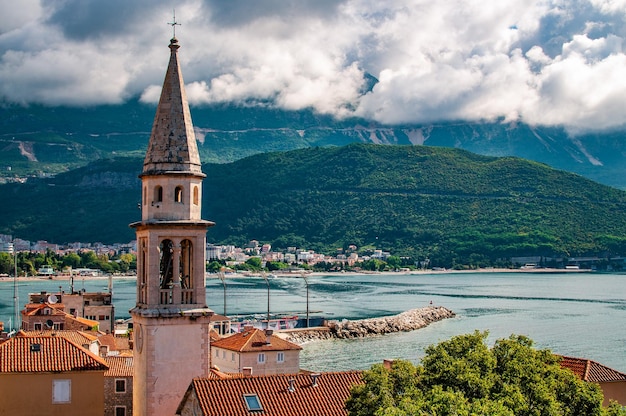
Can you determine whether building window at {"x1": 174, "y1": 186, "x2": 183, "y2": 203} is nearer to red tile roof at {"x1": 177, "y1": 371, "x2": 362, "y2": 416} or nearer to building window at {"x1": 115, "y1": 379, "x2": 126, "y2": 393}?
red tile roof at {"x1": 177, "y1": 371, "x2": 362, "y2": 416}

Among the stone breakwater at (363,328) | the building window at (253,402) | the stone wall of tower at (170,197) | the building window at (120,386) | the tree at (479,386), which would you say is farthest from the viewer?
the stone breakwater at (363,328)

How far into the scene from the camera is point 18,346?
74.2ft

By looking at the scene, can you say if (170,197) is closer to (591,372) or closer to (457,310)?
(591,372)

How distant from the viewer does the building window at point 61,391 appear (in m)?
21.7

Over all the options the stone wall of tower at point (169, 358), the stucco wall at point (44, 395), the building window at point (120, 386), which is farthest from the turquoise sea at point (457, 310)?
the stone wall of tower at point (169, 358)

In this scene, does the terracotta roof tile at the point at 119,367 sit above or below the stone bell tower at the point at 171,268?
below

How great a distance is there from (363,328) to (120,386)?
219 ft

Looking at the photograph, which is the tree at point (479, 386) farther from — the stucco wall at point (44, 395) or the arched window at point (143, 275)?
the stucco wall at point (44, 395)

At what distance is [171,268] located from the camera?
67.0ft

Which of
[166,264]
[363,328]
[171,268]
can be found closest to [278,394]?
[171,268]

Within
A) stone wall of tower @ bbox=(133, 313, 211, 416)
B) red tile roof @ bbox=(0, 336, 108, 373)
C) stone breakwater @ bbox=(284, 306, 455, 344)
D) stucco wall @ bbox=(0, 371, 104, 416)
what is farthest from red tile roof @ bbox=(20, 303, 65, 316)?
stone wall of tower @ bbox=(133, 313, 211, 416)

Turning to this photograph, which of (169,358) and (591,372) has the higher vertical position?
(169,358)

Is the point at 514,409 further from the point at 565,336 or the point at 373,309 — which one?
the point at 373,309

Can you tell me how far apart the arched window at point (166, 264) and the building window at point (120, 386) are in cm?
623
